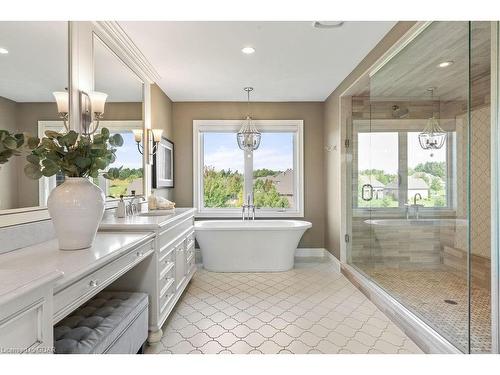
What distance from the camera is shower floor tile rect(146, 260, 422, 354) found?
2092mm

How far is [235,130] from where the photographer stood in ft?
15.4

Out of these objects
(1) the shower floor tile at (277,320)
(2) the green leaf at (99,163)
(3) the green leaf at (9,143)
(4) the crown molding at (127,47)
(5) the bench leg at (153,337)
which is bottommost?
(1) the shower floor tile at (277,320)

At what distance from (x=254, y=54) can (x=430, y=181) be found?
2.14 m

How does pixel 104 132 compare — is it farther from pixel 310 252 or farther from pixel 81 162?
pixel 310 252

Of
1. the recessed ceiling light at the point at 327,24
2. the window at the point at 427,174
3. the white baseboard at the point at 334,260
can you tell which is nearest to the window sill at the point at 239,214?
the white baseboard at the point at 334,260

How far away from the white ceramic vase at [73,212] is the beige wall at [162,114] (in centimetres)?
224

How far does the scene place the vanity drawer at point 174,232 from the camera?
2.30 meters

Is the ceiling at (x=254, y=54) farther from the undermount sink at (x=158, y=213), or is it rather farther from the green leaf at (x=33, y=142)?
the undermount sink at (x=158, y=213)

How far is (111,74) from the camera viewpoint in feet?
8.27

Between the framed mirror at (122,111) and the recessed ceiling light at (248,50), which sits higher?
the recessed ceiling light at (248,50)
